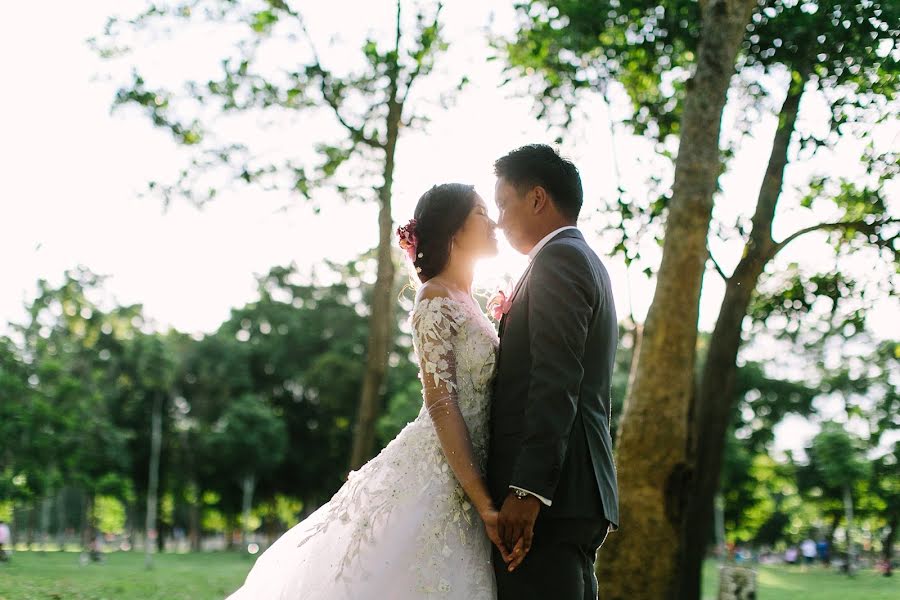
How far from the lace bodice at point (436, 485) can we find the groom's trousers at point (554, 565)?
0.18 meters

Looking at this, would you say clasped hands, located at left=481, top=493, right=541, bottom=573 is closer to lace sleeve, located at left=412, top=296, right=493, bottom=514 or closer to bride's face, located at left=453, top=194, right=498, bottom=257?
lace sleeve, located at left=412, top=296, right=493, bottom=514

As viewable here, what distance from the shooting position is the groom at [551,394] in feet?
9.30

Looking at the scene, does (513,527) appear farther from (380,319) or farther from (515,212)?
(380,319)

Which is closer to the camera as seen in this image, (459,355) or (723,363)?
(459,355)

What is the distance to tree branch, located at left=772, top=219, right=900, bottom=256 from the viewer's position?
979 centimetres

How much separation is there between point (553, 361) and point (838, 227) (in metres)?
8.19

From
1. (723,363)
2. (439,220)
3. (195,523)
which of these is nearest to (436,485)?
(439,220)

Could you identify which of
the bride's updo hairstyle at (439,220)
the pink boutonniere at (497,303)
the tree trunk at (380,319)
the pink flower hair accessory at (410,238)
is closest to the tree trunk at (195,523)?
the tree trunk at (380,319)

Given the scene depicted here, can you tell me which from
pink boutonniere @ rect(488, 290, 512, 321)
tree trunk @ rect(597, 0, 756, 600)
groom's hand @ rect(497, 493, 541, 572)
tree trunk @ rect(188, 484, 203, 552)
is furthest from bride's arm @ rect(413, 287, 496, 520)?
tree trunk @ rect(188, 484, 203, 552)

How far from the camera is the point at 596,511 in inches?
Result: 117

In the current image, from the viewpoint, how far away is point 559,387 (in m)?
2.83

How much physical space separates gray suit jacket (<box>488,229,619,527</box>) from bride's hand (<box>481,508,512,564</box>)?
8 cm

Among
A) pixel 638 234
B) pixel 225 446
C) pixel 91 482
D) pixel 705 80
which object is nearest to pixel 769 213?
pixel 638 234

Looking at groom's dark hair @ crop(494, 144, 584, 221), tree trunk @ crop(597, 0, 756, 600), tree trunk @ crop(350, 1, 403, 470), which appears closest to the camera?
groom's dark hair @ crop(494, 144, 584, 221)
